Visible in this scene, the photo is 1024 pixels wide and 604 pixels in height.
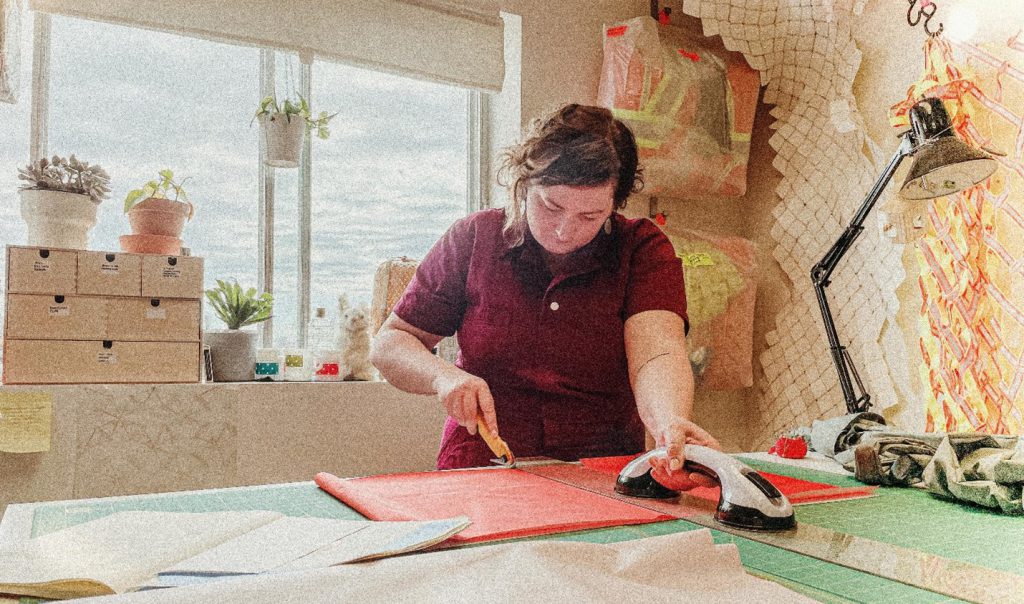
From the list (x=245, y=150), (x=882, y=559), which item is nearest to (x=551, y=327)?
(x=882, y=559)

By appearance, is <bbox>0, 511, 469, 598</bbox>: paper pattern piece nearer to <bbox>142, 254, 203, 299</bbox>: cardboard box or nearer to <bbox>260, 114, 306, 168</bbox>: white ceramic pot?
<bbox>142, 254, 203, 299</bbox>: cardboard box

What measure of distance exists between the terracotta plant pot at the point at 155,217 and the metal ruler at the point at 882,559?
1641 millimetres

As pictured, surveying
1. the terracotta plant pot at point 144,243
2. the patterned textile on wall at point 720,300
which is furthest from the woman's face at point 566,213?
the patterned textile on wall at point 720,300

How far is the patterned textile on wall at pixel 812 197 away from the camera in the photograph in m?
2.45

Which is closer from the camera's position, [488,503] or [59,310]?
[488,503]

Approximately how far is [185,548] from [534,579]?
0.33 metres

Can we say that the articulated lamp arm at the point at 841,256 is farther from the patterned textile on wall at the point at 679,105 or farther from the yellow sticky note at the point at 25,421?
the yellow sticky note at the point at 25,421

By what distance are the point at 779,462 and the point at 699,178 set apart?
4.91 feet

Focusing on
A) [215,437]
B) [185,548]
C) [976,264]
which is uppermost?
[976,264]

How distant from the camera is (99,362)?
1.93 m

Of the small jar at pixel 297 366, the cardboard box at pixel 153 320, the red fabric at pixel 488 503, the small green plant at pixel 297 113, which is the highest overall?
the small green plant at pixel 297 113

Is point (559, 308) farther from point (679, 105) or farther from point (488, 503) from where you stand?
point (679, 105)

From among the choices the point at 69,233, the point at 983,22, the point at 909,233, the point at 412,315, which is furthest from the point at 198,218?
the point at 983,22

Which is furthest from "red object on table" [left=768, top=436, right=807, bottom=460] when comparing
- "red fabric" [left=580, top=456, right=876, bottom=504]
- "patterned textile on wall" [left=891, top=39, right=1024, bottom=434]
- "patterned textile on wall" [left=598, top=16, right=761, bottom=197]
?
"patterned textile on wall" [left=598, top=16, right=761, bottom=197]
